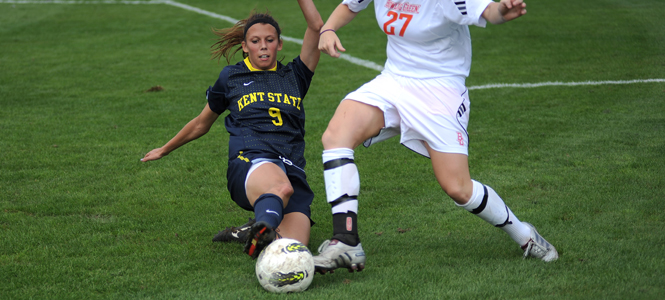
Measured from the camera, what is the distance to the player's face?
4.45 metres

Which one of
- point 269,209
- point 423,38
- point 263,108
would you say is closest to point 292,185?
point 263,108

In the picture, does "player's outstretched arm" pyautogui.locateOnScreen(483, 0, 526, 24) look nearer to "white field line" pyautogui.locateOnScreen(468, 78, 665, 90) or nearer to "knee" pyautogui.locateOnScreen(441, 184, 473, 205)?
"knee" pyautogui.locateOnScreen(441, 184, 473, 205)

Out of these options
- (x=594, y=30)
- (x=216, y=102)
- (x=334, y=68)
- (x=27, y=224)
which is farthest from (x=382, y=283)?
(x=594, y=30)

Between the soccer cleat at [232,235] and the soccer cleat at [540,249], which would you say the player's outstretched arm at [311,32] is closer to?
the soccer cleat at [232,235]

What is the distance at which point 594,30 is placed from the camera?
12539 mm

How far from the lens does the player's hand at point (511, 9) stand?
3.15m

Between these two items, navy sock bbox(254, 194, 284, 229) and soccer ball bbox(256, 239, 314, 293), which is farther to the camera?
navy sock bbox(254, 194, 284, 229)

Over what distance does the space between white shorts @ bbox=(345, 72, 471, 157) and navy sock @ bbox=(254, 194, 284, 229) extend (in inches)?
24.4

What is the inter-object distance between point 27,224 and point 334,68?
6.64 m

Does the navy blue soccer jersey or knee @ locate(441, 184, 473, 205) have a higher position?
the navy blue soccer jersey

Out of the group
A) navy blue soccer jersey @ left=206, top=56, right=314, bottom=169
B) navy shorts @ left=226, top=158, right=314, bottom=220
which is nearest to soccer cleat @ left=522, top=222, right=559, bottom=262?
navy shorts @ left=226, top=158, right=314, bottom=220

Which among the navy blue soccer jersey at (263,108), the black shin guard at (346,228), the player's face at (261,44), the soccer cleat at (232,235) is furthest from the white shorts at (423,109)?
the soccer cleat at (232,235)

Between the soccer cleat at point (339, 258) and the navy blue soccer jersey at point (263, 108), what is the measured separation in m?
0.97

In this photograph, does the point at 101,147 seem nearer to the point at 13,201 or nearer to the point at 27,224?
the point at 13,201
